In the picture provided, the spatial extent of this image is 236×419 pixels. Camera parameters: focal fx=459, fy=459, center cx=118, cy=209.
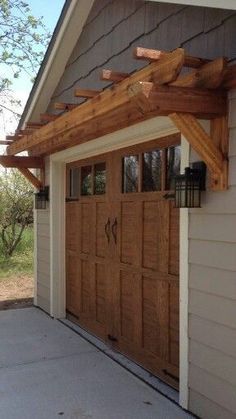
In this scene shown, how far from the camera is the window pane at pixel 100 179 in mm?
4805

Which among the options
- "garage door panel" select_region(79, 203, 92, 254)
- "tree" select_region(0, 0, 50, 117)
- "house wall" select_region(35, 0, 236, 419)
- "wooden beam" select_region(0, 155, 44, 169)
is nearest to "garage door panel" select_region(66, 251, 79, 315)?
"garage door panel" select_region(79, 203, 92, 254)

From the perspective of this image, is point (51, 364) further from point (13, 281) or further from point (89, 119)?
point (13, 281)

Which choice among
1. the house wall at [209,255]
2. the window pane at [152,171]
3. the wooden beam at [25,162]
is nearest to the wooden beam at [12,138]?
the wooden beam at [25,162]

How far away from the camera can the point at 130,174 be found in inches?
167

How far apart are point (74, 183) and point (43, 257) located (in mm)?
1313

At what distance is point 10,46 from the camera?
1186 cm

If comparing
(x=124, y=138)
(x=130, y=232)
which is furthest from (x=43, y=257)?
(x=124, y=138)

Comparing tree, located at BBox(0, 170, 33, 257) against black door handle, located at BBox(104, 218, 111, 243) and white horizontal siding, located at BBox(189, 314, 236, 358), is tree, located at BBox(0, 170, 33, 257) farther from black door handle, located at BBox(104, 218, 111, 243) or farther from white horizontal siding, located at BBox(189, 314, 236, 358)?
white horizontal siding, located at BBox(189, 314, 236, 358)

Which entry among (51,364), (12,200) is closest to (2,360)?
(51,364)

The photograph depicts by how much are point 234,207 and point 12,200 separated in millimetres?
9048

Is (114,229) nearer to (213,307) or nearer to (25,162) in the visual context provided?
(213,307)

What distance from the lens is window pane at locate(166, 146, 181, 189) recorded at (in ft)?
11.5

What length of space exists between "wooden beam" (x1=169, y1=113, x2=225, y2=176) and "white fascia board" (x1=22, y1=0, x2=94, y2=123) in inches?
98.9

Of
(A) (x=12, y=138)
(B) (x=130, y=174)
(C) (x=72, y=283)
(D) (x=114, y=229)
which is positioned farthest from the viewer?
(C) (x=72, y=283)
